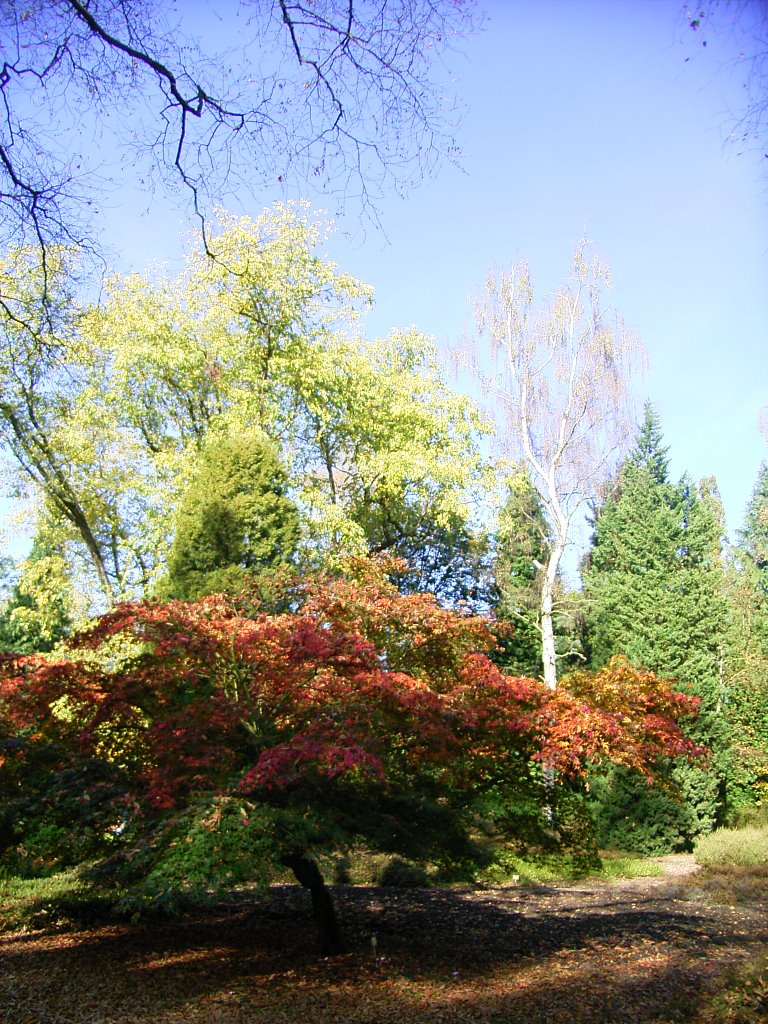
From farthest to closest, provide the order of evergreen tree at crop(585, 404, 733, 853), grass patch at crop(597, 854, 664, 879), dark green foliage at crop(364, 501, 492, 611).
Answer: dark green foliage at crop(364, 501, 492, 611)
evergreen tree at crop(585, 404, 733, 853)
grass patch at crop(597, 854, 664, 879)

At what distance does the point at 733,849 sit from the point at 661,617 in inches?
258

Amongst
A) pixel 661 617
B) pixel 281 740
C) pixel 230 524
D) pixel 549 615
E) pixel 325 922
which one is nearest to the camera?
pixel 281 740

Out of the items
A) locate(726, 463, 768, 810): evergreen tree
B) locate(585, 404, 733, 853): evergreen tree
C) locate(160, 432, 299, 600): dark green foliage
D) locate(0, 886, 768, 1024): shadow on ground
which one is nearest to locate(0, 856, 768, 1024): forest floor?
locate(0, 886, 768, 1024): shadow on ground

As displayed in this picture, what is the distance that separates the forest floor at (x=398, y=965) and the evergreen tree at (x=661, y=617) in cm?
507

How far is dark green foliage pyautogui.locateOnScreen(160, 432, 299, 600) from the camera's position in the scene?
11.5 meters

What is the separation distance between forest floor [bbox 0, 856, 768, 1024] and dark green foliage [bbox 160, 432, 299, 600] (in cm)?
444

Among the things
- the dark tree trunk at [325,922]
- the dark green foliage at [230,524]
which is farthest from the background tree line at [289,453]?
the dark tree trunk at [325,922]

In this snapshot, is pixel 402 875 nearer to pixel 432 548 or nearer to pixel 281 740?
pixel 281 740

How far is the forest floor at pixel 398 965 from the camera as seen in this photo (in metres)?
5.13

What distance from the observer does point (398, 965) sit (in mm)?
6336

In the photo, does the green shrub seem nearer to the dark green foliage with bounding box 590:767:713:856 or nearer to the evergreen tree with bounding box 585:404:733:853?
the dark green foliage with bounding box 590:767:713:856

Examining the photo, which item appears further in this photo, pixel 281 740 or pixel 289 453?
pixel 289 453

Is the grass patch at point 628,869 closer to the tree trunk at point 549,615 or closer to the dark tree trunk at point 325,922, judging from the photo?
the tree trunk at point 549,615

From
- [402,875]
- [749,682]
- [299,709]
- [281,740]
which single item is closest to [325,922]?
[281,740]
